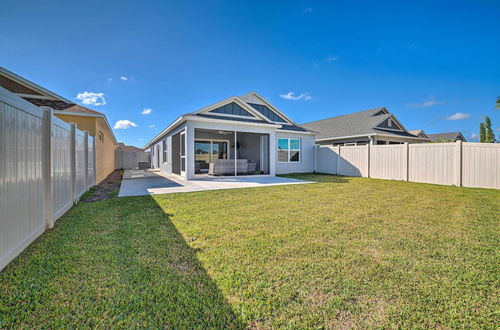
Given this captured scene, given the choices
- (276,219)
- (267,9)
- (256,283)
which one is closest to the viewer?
(256,283)

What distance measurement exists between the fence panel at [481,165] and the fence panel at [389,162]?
2.16 m

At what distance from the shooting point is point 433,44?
14.5 meters

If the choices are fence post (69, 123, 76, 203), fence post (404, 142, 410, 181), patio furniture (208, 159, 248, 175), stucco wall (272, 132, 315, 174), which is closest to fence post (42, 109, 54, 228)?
fence post (69, 123, 76, 203)

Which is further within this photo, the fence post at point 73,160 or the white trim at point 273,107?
the white trim at point 273,107

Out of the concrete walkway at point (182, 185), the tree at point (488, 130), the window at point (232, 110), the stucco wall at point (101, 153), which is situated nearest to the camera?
the concrete walkway at point (182, 185)

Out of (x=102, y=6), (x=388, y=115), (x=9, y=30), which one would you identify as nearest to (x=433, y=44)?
(x=388, y=115)

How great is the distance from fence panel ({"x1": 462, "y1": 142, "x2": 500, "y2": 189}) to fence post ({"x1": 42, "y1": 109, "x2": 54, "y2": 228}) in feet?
41.4

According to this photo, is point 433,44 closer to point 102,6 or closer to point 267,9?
point 267,9

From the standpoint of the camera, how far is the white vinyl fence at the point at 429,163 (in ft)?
26.2

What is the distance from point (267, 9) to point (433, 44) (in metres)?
12.0

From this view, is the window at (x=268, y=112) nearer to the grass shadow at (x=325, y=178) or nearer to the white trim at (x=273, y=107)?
the white trim at (x=273, y=107)

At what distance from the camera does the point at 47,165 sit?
10.9 ft

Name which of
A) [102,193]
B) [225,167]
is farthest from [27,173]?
[225,167]

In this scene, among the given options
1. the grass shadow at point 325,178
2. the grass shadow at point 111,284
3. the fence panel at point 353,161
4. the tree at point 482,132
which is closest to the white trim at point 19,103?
the grass shadow at point 111,284
